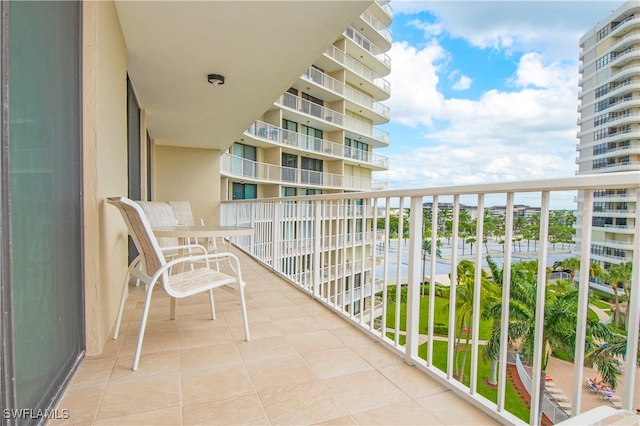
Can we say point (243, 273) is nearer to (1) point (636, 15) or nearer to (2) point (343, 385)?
(2) point (343, 385)

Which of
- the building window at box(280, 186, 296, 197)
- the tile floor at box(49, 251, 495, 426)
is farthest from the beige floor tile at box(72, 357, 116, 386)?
the building window at box(280, 186, 296, 197)

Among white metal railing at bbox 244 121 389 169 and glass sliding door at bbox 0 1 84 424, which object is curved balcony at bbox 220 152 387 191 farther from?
glass sliding door at bbox 0 1 84 424

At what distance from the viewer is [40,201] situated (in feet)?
4.19

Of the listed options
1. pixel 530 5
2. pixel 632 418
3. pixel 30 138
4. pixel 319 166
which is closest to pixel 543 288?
pixel 632 418

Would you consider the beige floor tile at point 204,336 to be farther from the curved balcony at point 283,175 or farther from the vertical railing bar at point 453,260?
the curved balcony at point 283,175

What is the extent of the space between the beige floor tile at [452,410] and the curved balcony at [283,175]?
9812 mm

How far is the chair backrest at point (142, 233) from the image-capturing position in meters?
1.74

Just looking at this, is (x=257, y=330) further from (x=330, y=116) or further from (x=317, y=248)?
(x=330, y=116)

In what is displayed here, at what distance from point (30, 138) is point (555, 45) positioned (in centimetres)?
1168

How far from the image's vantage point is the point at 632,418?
2.04 feet

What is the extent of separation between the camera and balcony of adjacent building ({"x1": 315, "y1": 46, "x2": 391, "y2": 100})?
664 inches

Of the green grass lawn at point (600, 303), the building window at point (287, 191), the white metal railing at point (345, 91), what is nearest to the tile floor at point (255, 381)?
the green grass lawn at point (600, 303)

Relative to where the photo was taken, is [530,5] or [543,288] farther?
[530,5]

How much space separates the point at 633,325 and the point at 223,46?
3.35 m
